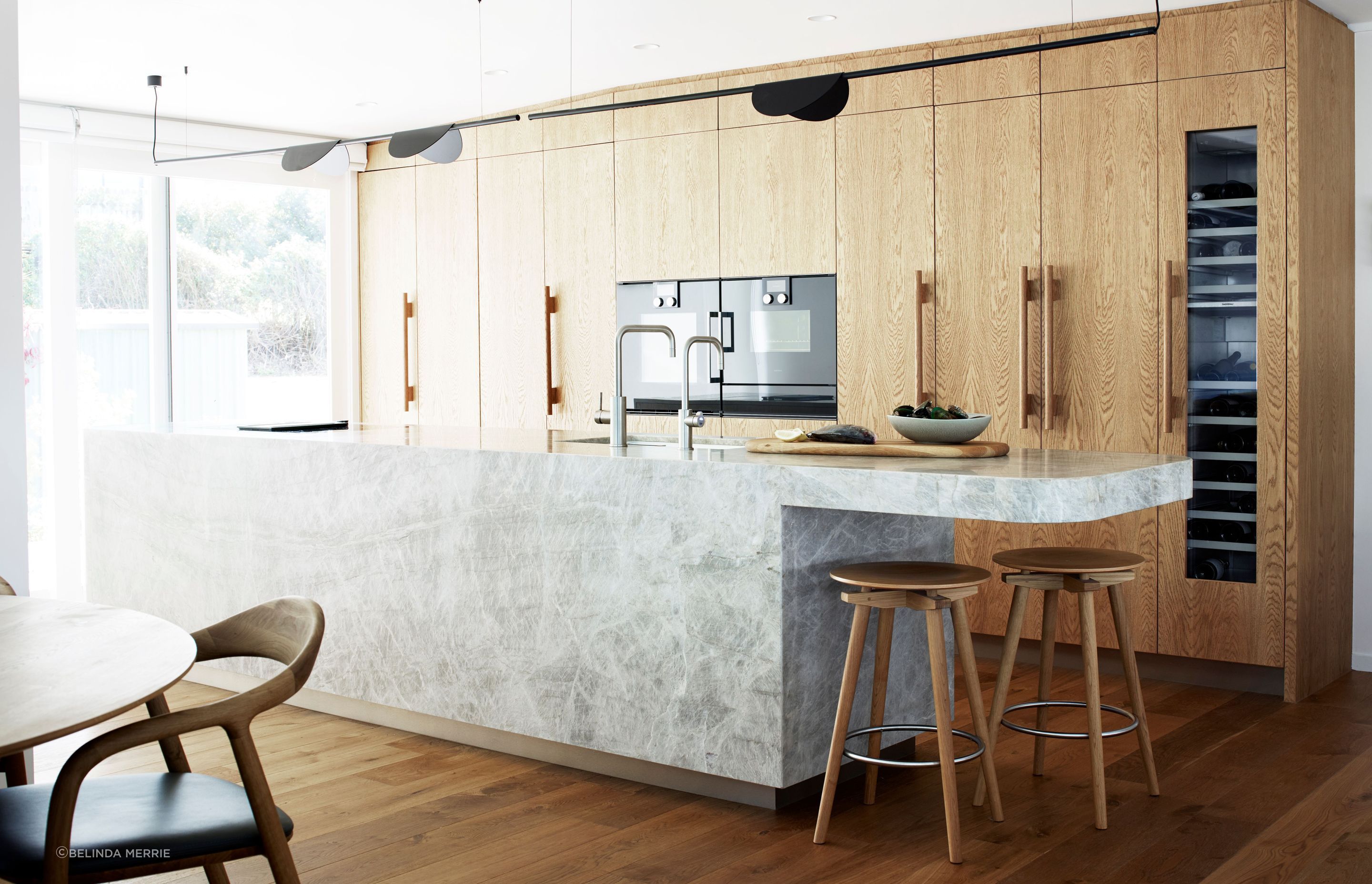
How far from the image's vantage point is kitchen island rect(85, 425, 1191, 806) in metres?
3.12

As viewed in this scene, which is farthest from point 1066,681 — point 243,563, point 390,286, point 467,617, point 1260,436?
point 390,286

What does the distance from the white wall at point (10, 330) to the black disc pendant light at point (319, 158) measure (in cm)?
124

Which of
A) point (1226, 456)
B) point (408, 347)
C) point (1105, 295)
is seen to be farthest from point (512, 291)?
point (1226, 456)

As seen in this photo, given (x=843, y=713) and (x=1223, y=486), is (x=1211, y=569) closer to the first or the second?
(x=1223, y=486)

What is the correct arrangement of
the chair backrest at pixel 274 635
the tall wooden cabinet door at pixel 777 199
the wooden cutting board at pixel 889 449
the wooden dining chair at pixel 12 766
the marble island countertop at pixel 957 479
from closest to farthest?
the chair backrest at pixel 274 635
the wooden dining chair at pixel 12 766
the marble island countertop at pixel 957 479
the wooden cutting board at pixel 889 449
the tall wooden cabinet door at pixel 777 199

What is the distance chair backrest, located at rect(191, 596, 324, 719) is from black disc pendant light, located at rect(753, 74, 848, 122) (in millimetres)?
1931

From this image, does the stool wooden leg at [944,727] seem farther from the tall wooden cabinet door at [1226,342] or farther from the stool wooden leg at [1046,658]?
the tall wooden cabinet door at [1226,342]

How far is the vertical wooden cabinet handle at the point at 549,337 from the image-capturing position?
247 inches

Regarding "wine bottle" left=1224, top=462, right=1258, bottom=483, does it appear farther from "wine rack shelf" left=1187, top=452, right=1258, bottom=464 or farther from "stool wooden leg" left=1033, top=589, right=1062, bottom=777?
"stool wooden leg" left=1033, top=589, right=1062, bottom=777

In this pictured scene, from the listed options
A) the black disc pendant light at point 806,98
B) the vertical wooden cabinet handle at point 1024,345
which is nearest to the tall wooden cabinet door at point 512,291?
the vertical wooden cabinet handle at point 1024,345

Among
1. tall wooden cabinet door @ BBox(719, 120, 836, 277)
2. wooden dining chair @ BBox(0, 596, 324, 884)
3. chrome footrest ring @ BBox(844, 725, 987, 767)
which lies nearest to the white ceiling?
tall wooden cabinet door @ BBox(719, 120, 836, 277)


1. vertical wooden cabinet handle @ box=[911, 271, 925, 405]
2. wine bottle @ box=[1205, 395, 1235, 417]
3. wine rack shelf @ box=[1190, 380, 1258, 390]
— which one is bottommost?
wine bottle @ box=[1205, 395, 1235, 417]

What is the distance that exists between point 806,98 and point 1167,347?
1.91 metres

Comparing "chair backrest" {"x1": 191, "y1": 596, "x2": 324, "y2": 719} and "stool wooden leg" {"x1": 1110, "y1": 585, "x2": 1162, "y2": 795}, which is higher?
"chair backrest" {"x1": 191, "y1": 596, "x2": 324, "y2": 719}
